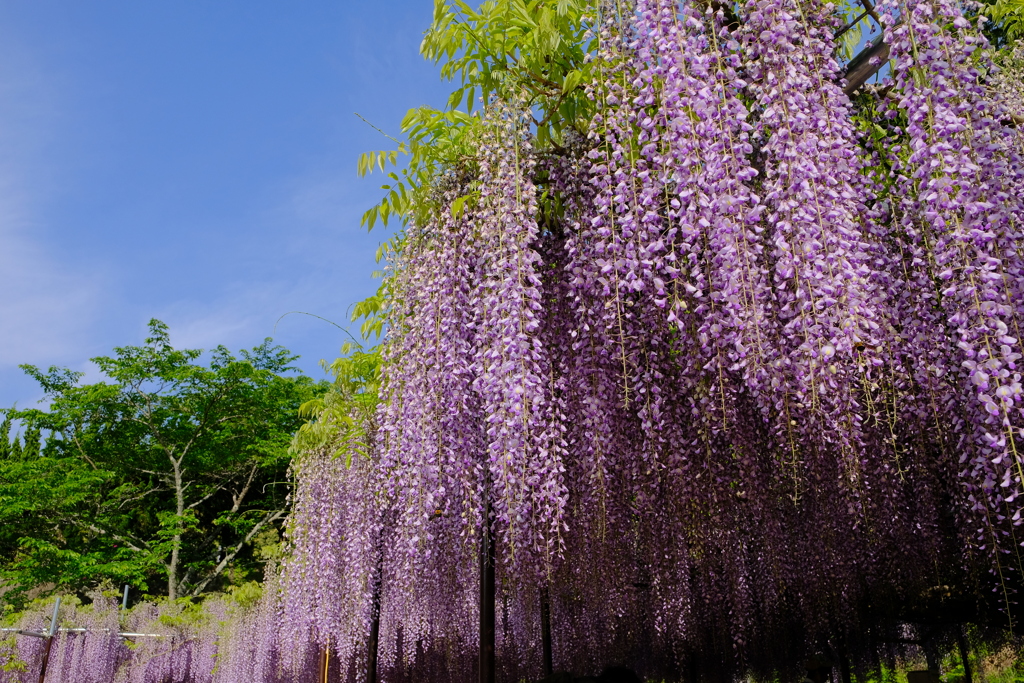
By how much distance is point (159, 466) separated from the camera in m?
20.2

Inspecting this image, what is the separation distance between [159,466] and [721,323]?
809 inches

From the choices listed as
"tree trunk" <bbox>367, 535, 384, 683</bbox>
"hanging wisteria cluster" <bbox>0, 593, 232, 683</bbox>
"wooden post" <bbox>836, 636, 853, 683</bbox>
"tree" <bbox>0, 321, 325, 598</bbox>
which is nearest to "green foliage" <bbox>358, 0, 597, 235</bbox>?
Result: "tree trunk" <bbox>367, 535, 384, 683</bbox>

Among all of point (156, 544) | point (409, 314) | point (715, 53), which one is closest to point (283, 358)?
point (156, 544)

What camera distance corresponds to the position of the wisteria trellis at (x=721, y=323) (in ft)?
9.18

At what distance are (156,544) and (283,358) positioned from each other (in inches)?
269

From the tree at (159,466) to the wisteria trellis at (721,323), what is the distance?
14936 mm

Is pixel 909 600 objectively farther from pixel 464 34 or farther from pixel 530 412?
pixel 464 34

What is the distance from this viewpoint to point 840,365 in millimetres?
2900

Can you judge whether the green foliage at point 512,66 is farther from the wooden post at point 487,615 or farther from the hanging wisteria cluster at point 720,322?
the wooden post at point 487,615

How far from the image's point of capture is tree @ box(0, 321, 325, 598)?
1717cm

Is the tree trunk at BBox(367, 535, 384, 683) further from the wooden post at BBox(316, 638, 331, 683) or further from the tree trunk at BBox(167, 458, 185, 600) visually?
the tree trunk at BBox(167, 458, 185, 600)

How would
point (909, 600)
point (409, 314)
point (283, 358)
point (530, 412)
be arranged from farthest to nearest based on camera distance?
point (283, 358) < point (909, 600) < point (409, 314) < point (530, 412)

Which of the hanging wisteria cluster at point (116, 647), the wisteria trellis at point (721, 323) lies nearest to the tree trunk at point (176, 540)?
the hanging wisteria cluster at point (116, 647)

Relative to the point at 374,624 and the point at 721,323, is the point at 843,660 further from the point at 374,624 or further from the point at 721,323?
the point at 721,323
